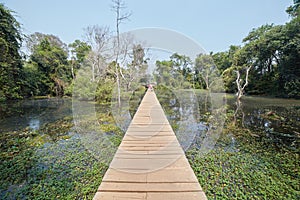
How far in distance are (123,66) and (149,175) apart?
331 inches

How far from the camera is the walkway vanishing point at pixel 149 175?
152 centimetres

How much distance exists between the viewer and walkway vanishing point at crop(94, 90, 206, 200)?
152 cm

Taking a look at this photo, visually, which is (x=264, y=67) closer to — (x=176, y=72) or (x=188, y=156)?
(x=176, y=72)

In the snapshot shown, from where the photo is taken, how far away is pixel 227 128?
209 inches

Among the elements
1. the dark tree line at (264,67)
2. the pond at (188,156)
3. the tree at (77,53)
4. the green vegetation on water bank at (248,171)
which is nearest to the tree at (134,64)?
the dark tree line at (264,67)

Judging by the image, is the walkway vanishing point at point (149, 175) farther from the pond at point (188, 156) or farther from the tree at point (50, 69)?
the tree at point (50, 69)

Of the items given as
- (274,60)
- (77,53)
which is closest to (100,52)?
(77,53)

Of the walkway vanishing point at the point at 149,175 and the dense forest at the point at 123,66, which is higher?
the dense forest at the point at 123,66

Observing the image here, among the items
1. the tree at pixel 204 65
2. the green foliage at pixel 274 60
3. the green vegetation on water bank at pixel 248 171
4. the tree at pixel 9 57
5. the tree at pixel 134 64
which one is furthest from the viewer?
the green foliage at pixel 274 60

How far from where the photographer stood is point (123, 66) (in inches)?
377

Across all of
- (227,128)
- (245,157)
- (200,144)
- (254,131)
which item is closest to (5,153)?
(200,144)

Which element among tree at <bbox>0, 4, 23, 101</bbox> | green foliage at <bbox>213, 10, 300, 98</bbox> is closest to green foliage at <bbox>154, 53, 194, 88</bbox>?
green foliage at <bbox>213, 10, 300, 98</bbox>

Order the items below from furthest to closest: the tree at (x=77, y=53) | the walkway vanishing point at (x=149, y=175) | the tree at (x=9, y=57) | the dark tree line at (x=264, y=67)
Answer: the tree at (x=77, y=53) → the dark tree line at (x=264, y=67) → the tree at (x=9, y=57) → the walkway vanishing point at (x=149, y=175)

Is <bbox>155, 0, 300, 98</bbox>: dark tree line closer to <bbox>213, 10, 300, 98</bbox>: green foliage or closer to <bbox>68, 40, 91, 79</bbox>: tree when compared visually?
<bbox>213, 10, 300, 98</bbox>: green foliage
